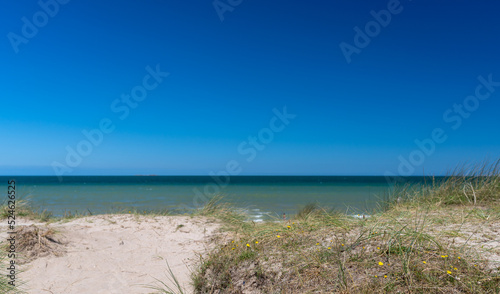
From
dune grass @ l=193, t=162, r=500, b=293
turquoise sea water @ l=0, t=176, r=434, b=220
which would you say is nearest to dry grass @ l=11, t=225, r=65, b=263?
dune grass @ l=193, t=162, r=500, b=293

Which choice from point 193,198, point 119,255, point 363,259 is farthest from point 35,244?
point 193,198

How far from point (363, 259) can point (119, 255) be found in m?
3.89

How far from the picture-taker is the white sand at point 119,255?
4.28 m

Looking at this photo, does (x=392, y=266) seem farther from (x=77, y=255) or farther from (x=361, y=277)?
(x=77, y=255)

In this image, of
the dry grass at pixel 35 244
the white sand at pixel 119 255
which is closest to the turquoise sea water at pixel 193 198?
the white sand at pixel 119 255

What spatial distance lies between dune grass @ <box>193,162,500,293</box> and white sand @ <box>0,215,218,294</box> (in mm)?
858

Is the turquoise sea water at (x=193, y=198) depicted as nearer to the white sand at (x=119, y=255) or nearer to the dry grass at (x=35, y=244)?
the white sand at (x=119, y=255)

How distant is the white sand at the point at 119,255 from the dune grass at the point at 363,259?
0.86m

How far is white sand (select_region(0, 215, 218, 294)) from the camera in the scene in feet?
14.0

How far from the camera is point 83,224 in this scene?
268 inches

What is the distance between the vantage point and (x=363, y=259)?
324 cm

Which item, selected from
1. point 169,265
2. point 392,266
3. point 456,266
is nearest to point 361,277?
point 392,266

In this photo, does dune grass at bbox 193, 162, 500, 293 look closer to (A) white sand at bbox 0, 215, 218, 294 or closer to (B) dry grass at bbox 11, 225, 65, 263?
(A) white sand at bbox 0, 215, 218, 294

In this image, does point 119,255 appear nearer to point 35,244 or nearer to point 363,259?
point 35,244
